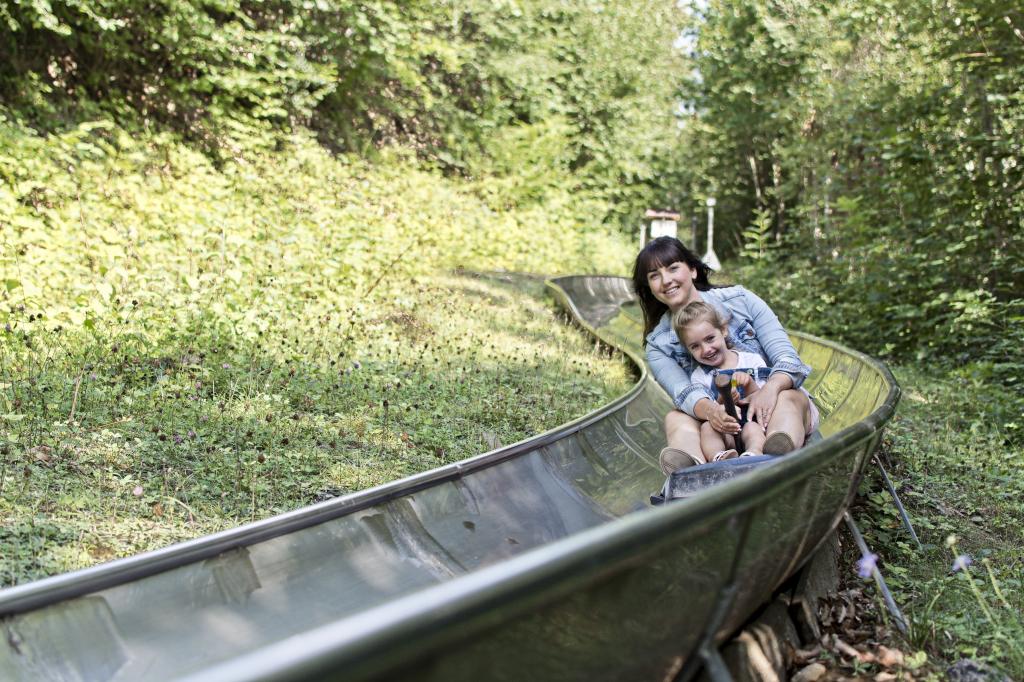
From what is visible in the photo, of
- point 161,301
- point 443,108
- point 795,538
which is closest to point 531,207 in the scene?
point 443,108

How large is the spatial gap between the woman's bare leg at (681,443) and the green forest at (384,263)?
719 millimetres

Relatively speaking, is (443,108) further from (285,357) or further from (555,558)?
(555,558)

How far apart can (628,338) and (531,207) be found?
27.2 feet

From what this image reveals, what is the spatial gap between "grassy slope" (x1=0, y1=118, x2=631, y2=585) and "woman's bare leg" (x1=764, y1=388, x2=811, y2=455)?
6.28ft

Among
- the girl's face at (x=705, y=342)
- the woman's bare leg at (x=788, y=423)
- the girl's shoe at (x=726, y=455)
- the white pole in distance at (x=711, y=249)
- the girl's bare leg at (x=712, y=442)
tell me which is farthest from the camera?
the white pole in distance at (x=711, y=249)

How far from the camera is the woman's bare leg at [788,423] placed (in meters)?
3.08

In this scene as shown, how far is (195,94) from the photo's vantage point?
452 inches

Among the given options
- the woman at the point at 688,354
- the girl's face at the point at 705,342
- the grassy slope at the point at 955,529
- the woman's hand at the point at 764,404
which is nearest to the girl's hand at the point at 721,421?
the woman at the point at 688,354

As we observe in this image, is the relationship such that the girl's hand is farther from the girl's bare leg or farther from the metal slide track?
the metal slide track

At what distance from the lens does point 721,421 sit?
10.9 ft

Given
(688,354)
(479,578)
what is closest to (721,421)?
(688,354)

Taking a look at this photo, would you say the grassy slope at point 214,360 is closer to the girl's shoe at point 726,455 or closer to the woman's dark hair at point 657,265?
the woman's dark hair at point 657,265

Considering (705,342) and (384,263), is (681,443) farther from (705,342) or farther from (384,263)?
(384,263)

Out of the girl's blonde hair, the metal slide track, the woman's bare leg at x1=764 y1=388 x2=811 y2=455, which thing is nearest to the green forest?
the woman's bare leg at x1=764 y1=388 x2=811 y2=455
